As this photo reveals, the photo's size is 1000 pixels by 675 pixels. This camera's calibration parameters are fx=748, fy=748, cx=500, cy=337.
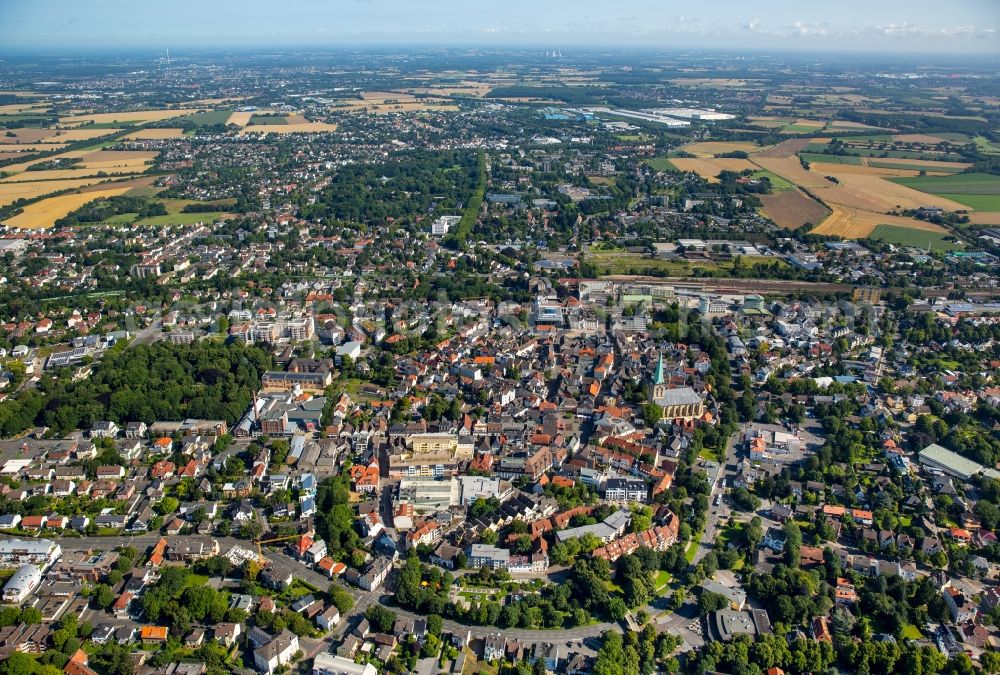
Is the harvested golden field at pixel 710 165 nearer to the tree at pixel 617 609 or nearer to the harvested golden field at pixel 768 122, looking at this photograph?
the harvested golden field at pixel 768 122

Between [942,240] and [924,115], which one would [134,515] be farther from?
[924,115]

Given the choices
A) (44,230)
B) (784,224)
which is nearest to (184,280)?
(44,230)

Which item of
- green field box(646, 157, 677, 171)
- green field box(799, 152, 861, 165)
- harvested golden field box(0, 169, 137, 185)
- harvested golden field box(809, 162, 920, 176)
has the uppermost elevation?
green field box(799, 152, 861, 165)

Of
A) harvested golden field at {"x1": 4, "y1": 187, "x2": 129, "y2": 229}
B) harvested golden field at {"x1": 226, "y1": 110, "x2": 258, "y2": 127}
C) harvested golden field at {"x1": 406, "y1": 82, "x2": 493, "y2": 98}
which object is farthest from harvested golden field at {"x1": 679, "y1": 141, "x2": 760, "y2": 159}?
harvested golden field at {"x1": 226, "y1": 110, "x2": 258, "y2": 127}

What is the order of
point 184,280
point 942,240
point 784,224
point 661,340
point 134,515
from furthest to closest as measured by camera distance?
point 784,224 < point 942,240 < point 184,280 < point 661,340 < point 134,515

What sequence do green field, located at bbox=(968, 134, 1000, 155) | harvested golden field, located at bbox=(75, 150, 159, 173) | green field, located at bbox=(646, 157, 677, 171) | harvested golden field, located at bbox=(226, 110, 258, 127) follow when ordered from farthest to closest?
harvested golden field, located at bbox=(226, 110, 258, 127) < green field, located at bbox=(968, 134, 1000, 155) < green field, located at bbox=(646, 157, 677, 171) < harvested golden field, located at bbox=(75, 150, 159, 173)

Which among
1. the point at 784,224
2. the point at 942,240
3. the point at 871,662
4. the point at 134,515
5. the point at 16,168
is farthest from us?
the point at 16,168

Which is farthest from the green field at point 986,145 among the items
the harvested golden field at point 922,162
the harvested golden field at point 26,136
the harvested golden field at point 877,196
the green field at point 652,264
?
the harvested golden field at point 26,136

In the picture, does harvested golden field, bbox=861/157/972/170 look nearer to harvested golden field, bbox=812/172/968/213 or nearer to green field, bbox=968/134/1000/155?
green field, bbox=968/134/1000/155
